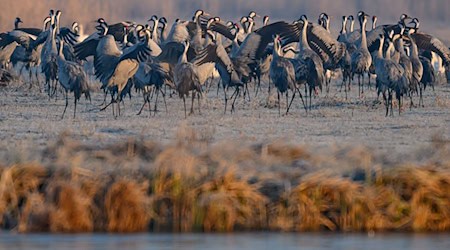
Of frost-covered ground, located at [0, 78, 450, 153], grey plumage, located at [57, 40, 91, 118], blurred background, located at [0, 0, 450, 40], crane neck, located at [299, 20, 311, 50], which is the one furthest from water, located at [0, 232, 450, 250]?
blurred background, located at [0, 0, 450, 40]

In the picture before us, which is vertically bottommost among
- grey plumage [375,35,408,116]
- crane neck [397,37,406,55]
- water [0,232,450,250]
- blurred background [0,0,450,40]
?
water [0,232,450,250]

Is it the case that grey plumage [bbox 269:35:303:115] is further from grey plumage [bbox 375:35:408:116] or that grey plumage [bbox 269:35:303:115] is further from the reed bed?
the reed bed

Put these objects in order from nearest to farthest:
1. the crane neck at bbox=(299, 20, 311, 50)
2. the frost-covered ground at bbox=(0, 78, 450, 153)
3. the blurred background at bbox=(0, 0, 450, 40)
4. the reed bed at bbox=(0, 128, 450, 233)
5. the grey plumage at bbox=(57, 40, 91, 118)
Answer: the reed bed at bbox=(0, 128, 450, 233) < the frost-covered ground at bbox=(0, 78, 450, 153) < the grey plumage at bbox=(57, 40, 91, 118) < the crane neck at bbox=(299, 20, 311, 50) < the blurred background at bbox=(0, 0, 450, 40)

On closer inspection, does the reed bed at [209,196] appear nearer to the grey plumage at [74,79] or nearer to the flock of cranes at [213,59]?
the grey plumage at [74,79]

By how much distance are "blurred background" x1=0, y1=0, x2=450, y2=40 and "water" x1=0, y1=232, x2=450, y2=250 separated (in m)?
42.2

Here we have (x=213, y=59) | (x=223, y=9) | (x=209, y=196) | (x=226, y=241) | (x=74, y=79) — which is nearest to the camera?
(x=226, y=241)

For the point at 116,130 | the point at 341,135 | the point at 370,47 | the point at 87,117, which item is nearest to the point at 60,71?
the point at 87,117

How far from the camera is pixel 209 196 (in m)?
9.68

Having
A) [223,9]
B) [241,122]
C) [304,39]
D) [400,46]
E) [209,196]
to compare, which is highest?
[223,9]

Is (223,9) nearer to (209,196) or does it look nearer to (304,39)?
(304,39)

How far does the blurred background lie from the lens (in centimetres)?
5359

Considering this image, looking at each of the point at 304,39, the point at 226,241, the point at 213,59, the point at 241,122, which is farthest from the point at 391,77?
the point at 226,241

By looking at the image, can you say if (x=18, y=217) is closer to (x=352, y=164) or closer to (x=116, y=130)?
(x=352, y=164)

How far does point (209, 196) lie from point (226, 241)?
435 mm
